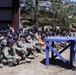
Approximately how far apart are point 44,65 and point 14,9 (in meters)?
6.62

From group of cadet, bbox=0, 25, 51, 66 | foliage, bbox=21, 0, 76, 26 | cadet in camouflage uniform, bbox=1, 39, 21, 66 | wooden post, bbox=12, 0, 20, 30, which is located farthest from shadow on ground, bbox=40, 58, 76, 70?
foliage, bbox=21, 0, 76, 26

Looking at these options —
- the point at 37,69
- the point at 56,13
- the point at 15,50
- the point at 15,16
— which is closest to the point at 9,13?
the point at 15,16

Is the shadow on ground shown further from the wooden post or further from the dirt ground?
the wooden post

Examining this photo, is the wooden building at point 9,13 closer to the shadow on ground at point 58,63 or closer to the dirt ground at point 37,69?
the shadow on ground at point 58,63

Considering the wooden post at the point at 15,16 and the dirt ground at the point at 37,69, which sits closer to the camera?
the dirt ground at the point at 37,69

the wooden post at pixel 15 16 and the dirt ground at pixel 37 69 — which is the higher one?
the wooden post at pixel 15 16

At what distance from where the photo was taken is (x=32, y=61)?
902 centimetres

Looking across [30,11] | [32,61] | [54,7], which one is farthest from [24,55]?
[30,11]

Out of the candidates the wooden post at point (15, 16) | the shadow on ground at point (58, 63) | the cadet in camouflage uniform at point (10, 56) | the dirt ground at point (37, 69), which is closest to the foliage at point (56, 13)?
the wooden post at point (15, 16)

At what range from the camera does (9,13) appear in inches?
588

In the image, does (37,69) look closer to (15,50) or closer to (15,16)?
(15,50)

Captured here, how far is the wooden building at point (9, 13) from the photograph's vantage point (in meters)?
14.7

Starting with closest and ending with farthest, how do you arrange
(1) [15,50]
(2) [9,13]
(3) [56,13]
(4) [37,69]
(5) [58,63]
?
(4) [37,69] → (1) [15,50] → (5) [58,63] → (2) [9,13] → (3) [56,13]

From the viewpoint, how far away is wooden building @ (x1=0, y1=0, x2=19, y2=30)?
14.7 m
